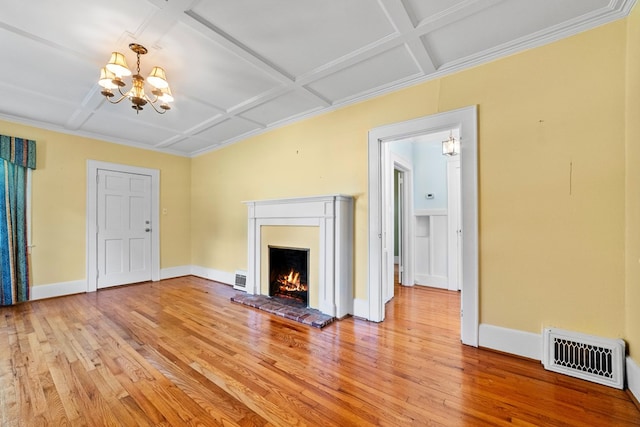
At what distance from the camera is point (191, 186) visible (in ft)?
18.4

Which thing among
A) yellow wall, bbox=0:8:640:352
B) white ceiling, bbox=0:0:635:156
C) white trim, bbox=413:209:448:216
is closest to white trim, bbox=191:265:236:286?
yellow wall, bbox=0:8:640:352

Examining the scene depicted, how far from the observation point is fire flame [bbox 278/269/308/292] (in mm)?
3463

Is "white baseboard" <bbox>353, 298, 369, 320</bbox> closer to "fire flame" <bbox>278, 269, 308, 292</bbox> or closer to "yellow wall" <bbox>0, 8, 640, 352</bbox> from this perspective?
"yellow wall" <bbox>0, 8, 640, 352</bbox>

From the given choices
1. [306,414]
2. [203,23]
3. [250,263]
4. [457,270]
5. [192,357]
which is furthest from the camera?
[457,270]

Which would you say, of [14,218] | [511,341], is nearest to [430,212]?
[511,341]

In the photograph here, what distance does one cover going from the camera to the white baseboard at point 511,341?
2104 mm

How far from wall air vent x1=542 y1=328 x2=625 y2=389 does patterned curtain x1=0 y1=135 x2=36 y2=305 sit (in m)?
6.07

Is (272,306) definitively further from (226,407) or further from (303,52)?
(303,52)

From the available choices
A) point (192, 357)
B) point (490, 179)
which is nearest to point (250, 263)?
point (192, 357)

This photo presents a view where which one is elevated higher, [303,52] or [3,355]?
[303,52]

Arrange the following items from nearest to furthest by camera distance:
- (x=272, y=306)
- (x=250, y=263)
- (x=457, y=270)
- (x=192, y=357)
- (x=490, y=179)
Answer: (x=192, y=357)
(x=490, y=179)
(x=272, y=306)
(x=250, y=263)
(x=457, y=270)

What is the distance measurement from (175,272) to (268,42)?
477cm

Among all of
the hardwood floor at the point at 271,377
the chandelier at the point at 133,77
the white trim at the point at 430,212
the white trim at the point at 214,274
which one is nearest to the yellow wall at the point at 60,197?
the hardwood floor at the point at 271,377

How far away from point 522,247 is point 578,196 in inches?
20.8
